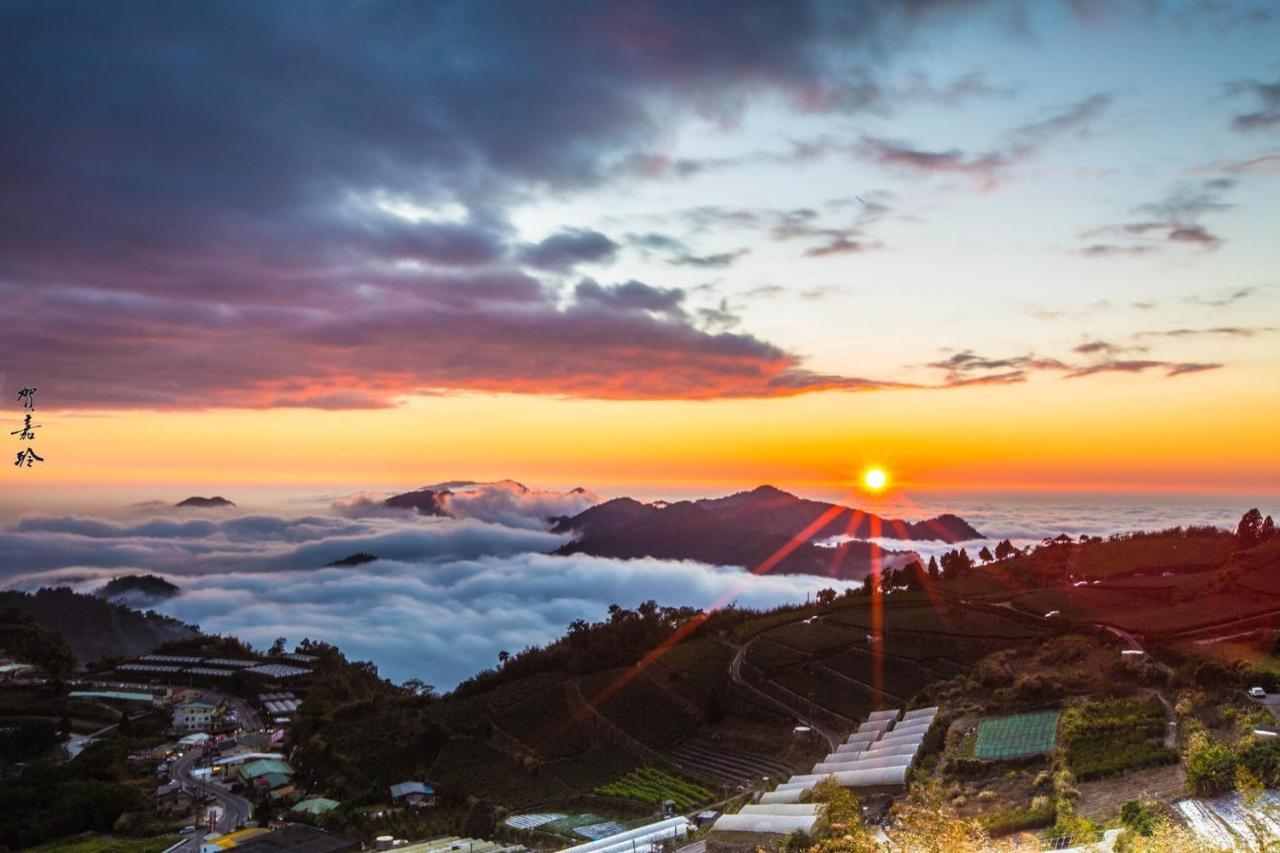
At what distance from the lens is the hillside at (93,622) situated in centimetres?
8931

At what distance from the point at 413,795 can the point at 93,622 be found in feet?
227

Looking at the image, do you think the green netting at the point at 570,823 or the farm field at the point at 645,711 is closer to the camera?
the green netting at the point at 570,823

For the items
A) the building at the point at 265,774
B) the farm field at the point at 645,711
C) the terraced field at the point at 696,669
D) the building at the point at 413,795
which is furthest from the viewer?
the terraced field at the point at 696,669

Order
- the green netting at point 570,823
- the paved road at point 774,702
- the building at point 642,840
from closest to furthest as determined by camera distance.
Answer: the building at point 642,840 < the green netting at point 570,823 < the paved road at point 774,702

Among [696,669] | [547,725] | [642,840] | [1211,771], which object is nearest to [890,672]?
[696,669]

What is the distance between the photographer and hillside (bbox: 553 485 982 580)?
129 meters

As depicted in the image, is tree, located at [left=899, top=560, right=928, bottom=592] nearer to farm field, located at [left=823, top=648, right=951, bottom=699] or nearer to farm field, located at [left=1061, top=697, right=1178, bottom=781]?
farm field, located at [left=823, top=648, right=951, bottom=699]

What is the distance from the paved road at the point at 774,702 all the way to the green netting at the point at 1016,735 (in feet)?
24.9

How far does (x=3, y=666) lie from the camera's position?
205 ft

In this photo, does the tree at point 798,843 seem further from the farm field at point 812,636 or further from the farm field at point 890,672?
the farm field at point 812,636

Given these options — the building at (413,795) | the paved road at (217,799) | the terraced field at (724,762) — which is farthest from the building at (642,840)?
the paved road at (217,799)

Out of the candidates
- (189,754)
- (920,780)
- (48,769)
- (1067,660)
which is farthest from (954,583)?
(48,769)

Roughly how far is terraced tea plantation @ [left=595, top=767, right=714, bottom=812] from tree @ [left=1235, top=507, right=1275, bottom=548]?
46853 millimetres

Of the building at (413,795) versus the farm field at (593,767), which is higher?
the farm field at (593,767)
